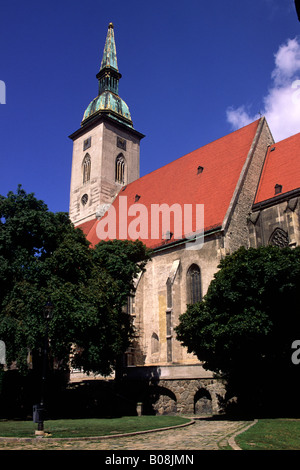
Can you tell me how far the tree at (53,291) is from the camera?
15.4 m

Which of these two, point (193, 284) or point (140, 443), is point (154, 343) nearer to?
point (193, 284)

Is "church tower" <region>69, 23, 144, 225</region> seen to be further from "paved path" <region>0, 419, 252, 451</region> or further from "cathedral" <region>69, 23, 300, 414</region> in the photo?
"paved path" <region>0, 419, 252, 451</region>

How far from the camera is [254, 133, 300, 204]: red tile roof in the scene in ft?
73.6

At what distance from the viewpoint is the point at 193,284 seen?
2322cm

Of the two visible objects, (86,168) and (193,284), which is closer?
(193,284)

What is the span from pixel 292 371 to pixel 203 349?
3.51m

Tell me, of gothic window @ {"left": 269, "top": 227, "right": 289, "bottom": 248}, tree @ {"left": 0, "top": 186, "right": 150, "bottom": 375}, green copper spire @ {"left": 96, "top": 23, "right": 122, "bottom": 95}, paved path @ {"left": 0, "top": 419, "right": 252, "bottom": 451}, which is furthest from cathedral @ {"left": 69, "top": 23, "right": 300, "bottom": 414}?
green copper spire @ {"left": 96, "top": 23, "right": 122, "bottom": 95}

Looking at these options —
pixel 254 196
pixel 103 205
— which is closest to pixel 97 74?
pixel 103 205

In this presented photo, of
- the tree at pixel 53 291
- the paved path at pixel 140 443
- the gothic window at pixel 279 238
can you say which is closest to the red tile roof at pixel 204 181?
the gothic window at pixel 279 238

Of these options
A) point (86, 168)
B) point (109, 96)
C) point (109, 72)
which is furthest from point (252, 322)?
point (109, 72)

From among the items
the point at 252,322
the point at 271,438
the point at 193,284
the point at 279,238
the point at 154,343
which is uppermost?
the point at 279,238

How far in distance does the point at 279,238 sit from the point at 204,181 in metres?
7.03

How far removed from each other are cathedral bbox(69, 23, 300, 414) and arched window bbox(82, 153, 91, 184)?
6.98 metres
